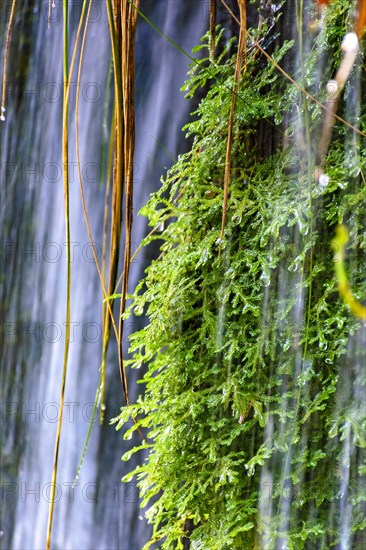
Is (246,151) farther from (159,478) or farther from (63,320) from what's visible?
(63,320)

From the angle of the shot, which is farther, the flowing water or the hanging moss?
the flowing water

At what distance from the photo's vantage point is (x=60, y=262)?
172cm

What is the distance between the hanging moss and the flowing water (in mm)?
526

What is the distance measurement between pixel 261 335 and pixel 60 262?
995mm

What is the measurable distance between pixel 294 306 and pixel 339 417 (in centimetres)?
15

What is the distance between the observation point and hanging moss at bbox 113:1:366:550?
0.77m

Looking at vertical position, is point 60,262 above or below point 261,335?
above

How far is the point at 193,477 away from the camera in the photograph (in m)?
0.88

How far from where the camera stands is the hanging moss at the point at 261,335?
0.77m

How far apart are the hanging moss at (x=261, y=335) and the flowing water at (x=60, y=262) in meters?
0.53

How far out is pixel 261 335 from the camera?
0.84m

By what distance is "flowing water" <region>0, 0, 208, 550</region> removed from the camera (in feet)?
4.90

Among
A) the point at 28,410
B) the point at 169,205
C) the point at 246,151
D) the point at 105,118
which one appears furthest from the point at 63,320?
the point at 246,151

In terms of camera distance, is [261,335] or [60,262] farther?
[60,262]
